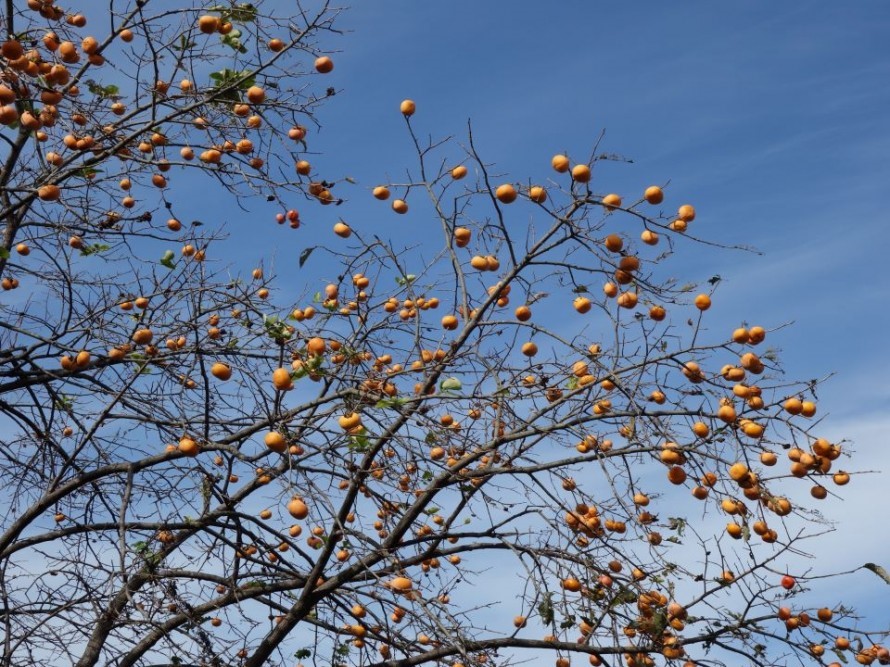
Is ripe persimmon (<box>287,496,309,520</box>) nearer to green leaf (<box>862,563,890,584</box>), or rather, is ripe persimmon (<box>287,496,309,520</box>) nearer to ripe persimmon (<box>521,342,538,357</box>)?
ripe persimmon (<box>521,342,538,357</box>)

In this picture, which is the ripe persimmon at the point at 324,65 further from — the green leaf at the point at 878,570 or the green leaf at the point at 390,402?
the green leaf at the point at 878,570

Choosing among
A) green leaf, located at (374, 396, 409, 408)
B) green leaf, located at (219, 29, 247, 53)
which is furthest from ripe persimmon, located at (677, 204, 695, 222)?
green leaf, located at (219, 29, 247, 53)

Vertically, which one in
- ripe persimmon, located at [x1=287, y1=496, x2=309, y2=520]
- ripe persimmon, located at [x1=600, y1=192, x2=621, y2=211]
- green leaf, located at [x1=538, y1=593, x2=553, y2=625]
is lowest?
green leaf, located at [x1=538, y1=593, x2=553, y2=625]

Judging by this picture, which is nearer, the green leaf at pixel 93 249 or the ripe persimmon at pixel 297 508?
the ripe persimmon at pixel 297 508

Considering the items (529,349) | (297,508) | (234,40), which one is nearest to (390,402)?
(297,508)

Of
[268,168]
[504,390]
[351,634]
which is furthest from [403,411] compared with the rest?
[268,168]

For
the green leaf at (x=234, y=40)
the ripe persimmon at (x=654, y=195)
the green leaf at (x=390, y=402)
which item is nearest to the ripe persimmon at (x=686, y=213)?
the ripe persimmon at (x=654, y=195)

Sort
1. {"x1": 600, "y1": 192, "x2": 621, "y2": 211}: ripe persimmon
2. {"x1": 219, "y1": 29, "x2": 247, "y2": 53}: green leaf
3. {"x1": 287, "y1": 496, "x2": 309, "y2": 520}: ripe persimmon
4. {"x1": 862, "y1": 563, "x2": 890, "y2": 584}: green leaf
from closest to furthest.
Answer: {"x1": 287, "y1": 496, "x2": 309, "y2": 520}: ripe persimmon < {"x1": 600, "y1": 192, "x2": 621, "y2": 211}: ripe persimmon < {"x1": 862, "y1": 563, "x2": 890, "y2": 584}: green leaf < {"x1": 219, "y1": 29, "x2": 247, "y2": 53}: green leaf

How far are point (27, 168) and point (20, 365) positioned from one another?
1.46 metres

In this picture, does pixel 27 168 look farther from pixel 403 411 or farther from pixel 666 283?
pixel 666 283

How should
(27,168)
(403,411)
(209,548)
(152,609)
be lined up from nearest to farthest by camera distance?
1. (403,411)
2. (152,609)
3. (209,548)
4. (27,168)

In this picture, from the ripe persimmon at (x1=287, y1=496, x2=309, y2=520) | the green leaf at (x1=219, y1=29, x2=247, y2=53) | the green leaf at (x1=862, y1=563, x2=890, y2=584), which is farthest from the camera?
the green leaf at (x1=219, y1=29, x2=247, y2=53)

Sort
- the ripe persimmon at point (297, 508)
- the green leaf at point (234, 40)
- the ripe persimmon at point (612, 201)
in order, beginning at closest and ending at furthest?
the ripe persimmon at point (297, 508) < the ripe persimmon at point (612, 201) < the green leaf at point (234, 40)

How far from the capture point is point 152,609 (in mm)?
4973
